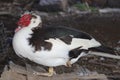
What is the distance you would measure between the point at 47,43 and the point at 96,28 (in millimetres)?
3614

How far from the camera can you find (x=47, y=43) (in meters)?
3.97

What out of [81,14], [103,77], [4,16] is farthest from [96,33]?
[103,77]

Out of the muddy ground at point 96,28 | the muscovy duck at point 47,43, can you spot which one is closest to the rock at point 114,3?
the muddy ground at point 96,28

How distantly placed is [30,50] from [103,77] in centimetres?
86

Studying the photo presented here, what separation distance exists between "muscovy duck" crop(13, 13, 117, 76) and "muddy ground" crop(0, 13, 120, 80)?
95 centimetres

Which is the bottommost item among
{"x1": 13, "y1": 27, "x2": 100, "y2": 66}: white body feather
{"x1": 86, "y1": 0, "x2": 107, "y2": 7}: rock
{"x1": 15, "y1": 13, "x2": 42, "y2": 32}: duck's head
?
{"x1": 86, "y1": 0, "x2": 107, "y2": 7}: rock

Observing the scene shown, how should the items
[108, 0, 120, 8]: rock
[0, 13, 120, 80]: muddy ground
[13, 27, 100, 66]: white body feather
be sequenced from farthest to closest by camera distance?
[108, 0, 120, 8]: rock < [0, 13, 120, 80]: muddy ground < [13, 27, 100, 66]: white body feather

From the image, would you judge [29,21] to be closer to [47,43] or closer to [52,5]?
[47,43]

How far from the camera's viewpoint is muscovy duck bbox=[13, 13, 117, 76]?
3955 millimetres

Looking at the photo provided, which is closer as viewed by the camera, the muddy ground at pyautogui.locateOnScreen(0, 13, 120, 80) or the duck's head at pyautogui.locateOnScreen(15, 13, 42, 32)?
the duck's head at pyautogui.locateOnScreen(15, 13, 42, 32)

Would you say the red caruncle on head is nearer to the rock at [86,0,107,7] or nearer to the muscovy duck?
the muscovy duck

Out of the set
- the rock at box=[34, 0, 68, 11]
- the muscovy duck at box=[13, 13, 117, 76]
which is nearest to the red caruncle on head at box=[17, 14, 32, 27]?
the muscovy duck at box=[13, 13, 117, 76]

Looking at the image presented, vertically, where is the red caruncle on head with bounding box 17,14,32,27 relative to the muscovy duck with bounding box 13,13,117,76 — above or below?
above

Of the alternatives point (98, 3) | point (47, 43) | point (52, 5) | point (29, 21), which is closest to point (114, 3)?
point (98, 3)
